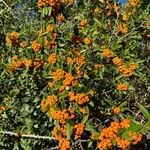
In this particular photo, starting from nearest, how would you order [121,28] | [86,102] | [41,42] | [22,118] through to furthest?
[86,102]
[41,42]
[22,118]
[121,28]

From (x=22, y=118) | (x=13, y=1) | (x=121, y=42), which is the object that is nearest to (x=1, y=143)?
(x=22, y=118)

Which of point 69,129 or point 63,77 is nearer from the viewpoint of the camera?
point 69,129

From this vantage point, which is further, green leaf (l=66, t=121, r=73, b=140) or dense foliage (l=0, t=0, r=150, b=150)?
dense foliage (l=0, t=0, r=150, b=150)

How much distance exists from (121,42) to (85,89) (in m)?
1.45

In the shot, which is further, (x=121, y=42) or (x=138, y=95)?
(x=138, y=95)

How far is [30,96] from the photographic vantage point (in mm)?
5992

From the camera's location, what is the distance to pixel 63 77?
5.12 meters

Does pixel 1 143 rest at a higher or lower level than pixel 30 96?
lower

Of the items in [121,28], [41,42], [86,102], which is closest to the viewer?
[86,102]

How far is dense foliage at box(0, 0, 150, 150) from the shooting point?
509 centimetres

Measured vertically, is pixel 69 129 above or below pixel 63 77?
below

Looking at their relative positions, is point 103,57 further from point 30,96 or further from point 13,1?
point 13,1

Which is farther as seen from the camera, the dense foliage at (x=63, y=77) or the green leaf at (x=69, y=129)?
the dense foliage at (x=63, y=77)

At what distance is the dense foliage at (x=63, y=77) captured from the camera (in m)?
5.09
